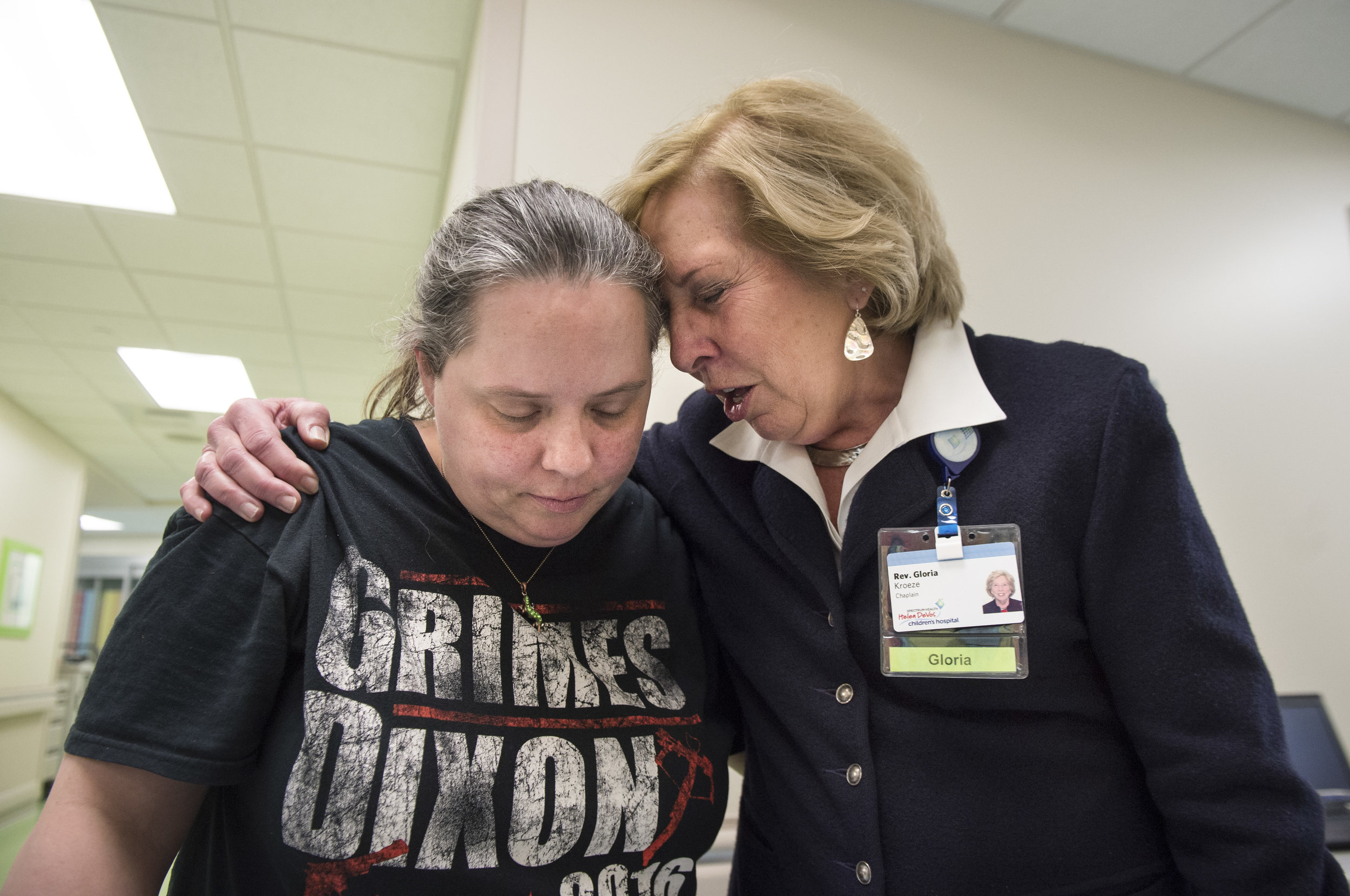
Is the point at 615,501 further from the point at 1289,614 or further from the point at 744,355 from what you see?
the point at 1289,614

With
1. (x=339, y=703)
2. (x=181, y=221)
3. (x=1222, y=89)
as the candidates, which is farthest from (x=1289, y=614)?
(x=181, y=221)

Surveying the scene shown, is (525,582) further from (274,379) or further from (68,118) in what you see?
(274,379)

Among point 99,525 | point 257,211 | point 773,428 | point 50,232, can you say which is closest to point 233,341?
point 50,232

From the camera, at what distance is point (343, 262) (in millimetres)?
3752

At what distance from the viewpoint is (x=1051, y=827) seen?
91 cm

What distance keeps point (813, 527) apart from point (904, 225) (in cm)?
44

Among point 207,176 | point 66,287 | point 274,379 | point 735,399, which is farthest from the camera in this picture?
point 274,379

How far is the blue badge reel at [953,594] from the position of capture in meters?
0.92

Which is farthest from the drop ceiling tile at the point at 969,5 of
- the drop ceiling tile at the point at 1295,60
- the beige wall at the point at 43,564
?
the beige wall at the point at 43,564

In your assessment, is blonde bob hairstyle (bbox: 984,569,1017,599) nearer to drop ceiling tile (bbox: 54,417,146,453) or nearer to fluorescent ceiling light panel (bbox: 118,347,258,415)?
fluorescent ceiling light panel (bbox: 118,347,258,415)

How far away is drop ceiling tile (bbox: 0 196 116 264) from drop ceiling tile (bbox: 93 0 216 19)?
1378 millimetres

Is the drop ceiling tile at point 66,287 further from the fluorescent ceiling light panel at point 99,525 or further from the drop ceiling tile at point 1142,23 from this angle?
the fluorescent ceiling light panel at point 99,525

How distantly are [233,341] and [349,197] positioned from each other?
1.96 m

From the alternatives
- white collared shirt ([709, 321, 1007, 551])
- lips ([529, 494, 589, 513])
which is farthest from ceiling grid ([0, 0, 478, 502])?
white collared shirt ([709, 321, 1007, 551])
